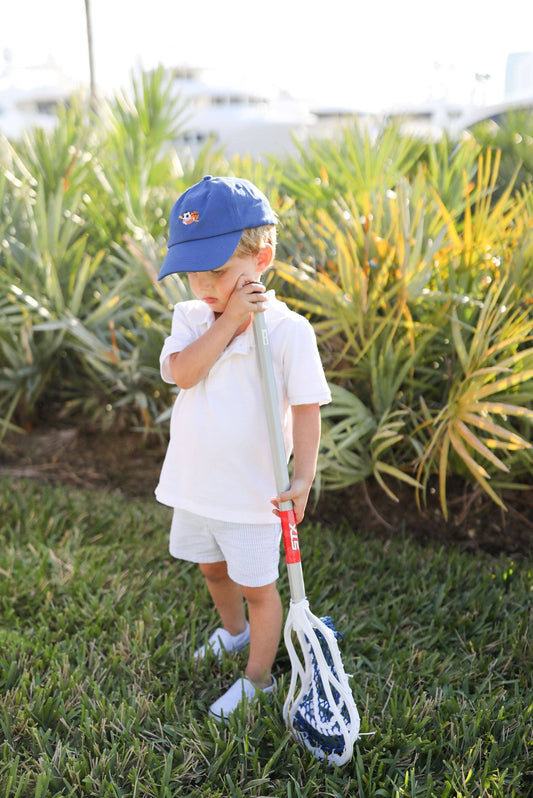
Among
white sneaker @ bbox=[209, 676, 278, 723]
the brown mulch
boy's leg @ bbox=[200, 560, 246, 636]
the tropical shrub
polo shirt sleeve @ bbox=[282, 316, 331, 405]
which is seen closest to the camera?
polo shirt sleeve @ bbox=[282, 316, 331, 405]

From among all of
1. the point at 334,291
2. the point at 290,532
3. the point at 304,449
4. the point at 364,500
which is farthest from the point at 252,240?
the point at 364,500

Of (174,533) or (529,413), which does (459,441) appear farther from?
(174,533)

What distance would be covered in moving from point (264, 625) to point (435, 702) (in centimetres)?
48

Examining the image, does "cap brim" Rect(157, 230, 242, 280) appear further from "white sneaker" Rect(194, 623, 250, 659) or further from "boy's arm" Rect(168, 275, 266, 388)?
"white sneaker" Rect(194, 623, 250, 659)

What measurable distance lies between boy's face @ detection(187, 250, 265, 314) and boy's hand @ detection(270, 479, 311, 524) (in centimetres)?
45

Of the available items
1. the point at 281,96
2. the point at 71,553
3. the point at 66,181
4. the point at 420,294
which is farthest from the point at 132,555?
the point at 281,96

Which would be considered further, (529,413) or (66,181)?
(66,181)

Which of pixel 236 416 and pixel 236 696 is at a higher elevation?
pixel 236 416

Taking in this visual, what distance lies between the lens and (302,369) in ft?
5.28

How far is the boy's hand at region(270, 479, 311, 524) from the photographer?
5.24ft

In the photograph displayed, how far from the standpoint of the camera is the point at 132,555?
266cm

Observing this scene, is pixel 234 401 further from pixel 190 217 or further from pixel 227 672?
pixel 227 672

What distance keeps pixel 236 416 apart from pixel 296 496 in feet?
0.78

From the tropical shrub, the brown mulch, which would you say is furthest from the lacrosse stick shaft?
the brown mulch
